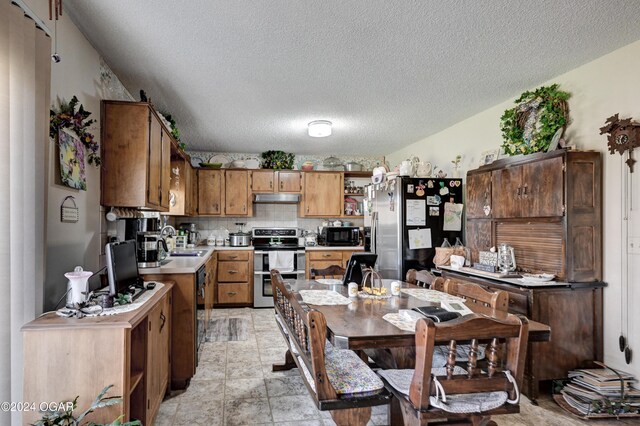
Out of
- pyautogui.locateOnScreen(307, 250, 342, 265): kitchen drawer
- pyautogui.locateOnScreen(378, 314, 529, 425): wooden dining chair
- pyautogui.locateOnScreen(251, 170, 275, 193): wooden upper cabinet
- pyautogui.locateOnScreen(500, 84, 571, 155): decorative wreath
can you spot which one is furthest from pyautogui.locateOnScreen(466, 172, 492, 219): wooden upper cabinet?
pyautogui.locateOnScreen(251, 170, 275, 193): wooden upper cabinet

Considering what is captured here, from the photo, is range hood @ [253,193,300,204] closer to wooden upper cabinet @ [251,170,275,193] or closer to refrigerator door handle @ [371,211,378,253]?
wooden upper cabinet @ [251,170,275,193]

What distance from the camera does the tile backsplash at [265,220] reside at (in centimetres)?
614

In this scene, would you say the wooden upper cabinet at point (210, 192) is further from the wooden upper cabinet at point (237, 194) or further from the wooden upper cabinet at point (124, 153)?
the wooden upper cabinet at point (124, 153)

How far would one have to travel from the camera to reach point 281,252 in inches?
222

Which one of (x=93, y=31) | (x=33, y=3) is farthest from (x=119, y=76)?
(x=33, y=3)

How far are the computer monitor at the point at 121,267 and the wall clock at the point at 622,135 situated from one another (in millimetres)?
3270

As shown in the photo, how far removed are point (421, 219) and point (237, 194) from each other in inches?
119

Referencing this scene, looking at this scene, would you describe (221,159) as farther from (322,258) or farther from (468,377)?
(468,377)

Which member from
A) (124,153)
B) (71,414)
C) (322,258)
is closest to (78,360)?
(71,414)

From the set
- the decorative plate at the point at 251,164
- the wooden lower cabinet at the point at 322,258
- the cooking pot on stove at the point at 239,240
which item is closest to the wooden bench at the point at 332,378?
the wooden lower cabinet at the point at 322,258

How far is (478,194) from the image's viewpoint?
365 cm

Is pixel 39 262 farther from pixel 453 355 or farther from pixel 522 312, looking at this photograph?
pixel 522 312

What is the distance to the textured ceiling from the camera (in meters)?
2.11

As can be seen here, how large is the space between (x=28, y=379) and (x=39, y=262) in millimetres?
511
